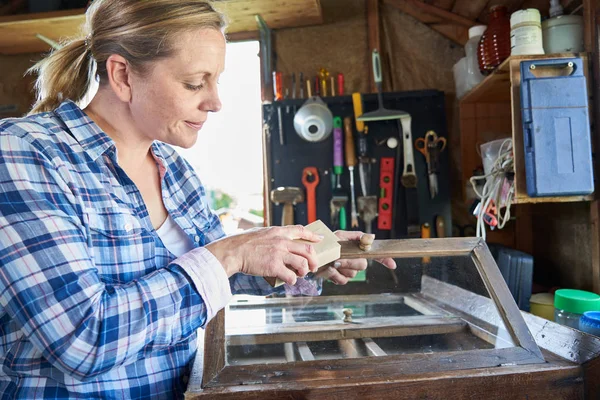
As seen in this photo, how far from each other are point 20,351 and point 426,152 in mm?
2262

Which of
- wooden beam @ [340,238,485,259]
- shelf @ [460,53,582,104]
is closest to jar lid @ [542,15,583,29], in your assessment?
shelf @ [460,53,582,104]

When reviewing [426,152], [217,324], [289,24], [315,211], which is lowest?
[217,324]

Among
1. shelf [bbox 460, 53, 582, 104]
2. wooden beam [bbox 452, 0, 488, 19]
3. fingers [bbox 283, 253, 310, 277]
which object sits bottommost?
fingers [bbox 283, 253, 310, 277]

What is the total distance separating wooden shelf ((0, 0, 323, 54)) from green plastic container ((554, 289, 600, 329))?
1.88 m

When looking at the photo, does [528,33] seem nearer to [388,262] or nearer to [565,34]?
[565,34]

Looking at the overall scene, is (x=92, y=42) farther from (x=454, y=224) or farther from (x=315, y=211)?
(x=454, y=224)

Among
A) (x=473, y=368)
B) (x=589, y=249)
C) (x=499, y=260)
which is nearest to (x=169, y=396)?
(x=473, y=368)

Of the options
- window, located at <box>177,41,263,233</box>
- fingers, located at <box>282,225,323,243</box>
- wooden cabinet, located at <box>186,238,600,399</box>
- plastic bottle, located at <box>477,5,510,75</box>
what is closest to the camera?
wooden cabinet, located at <box>186,238,600,399</box>

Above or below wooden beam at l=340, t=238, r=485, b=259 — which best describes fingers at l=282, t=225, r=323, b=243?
above

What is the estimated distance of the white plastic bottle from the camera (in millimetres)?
2431

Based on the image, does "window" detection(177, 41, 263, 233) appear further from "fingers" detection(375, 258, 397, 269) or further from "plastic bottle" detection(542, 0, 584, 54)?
"fingers" detection(375, 258, 397, 269)

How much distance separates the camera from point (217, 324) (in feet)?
3.68

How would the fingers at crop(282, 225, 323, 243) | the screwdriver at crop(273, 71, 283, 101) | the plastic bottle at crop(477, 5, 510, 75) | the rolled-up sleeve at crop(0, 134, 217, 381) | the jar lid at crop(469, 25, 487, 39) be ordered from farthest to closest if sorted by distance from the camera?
1. the screwdriver at crop(273, 71, 283, 101)
2. the jar lid at crop(469, 25, 487, 39)
3. the plastic bottle at crop(477, 5, 510, 75)
4. the fingers at crop(282, 225, 323, 243)
5. the rolled-up sleeve at crop(0, 134, 217, 381)

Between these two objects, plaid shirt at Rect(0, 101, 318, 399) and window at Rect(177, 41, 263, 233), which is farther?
window at Rect(177, 41, 263, 233)
